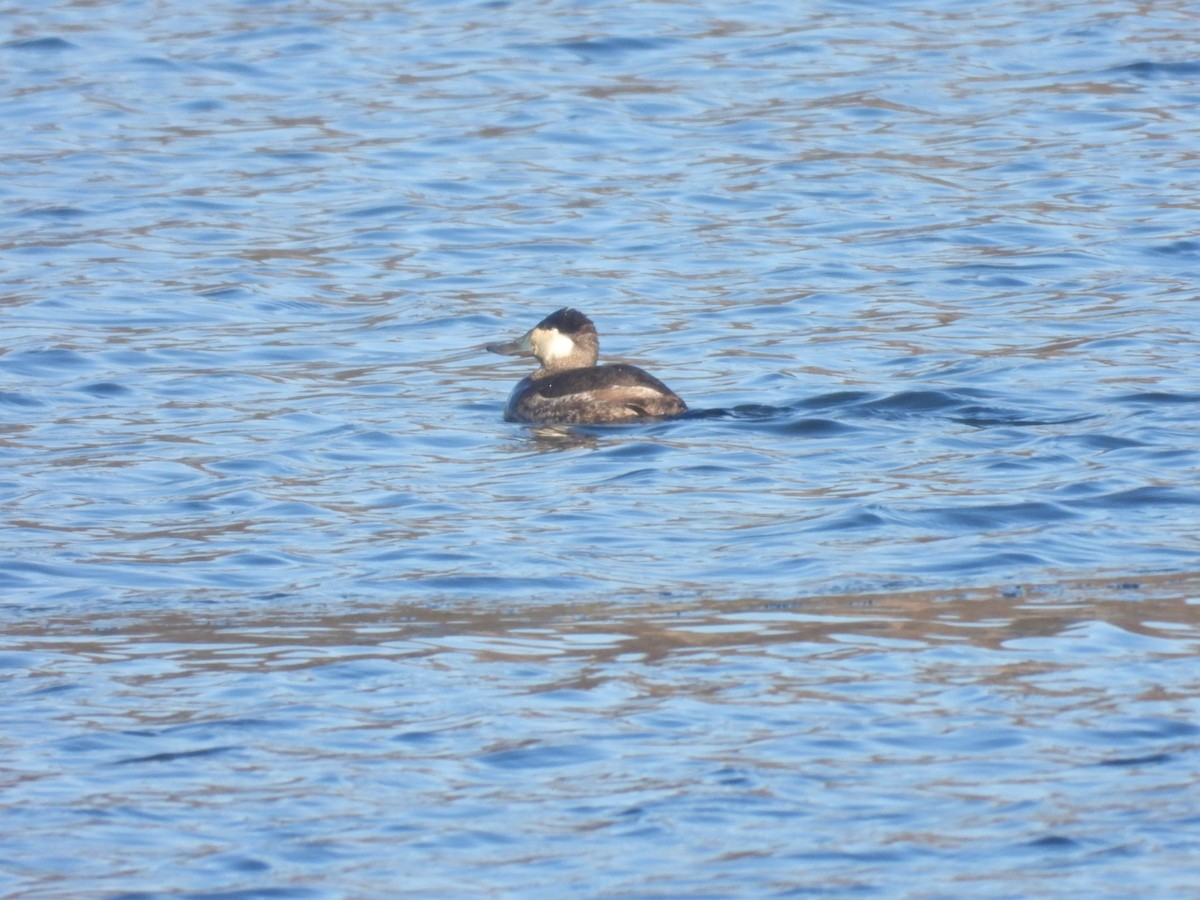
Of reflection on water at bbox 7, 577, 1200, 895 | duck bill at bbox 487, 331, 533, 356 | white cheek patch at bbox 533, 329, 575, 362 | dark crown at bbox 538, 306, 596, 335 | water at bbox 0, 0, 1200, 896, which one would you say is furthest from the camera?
duck bill at bbox 487, 331, 533, 356

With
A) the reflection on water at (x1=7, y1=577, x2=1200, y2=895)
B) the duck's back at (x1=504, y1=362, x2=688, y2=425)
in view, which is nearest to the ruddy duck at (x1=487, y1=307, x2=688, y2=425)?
the duck's back at (x1=504, y1=362, x2=688, y2=425)

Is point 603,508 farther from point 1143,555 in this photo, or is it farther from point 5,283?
point 5,283

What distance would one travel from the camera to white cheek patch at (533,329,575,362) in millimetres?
11492

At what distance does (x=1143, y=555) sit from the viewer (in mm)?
7738

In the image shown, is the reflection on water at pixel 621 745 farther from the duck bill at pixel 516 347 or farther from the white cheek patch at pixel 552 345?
the duck bill at pixel 516 347

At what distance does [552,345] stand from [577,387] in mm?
805

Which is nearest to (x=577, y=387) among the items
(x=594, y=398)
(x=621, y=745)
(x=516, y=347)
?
(x=594, y=398)

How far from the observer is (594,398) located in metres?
10.8

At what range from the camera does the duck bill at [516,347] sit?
38.6ft

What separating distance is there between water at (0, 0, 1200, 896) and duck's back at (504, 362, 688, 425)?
6.9 inches

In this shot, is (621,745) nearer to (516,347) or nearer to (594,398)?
(594,398)

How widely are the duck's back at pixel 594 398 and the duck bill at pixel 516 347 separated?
23.9 inches

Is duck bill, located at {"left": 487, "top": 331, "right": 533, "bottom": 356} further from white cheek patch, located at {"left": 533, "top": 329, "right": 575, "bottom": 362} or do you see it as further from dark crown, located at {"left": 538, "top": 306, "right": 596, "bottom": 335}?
dark crown, located at {"left": 538, "top": 306, "right": 596, "bottom": 335}

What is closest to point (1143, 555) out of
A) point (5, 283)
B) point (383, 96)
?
point (5, 283)
